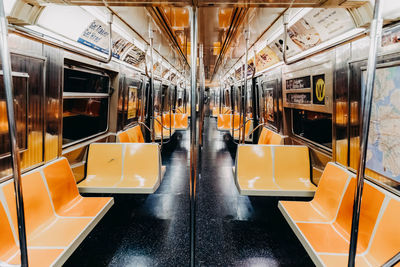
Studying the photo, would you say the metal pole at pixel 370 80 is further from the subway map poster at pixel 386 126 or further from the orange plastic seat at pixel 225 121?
the orange plastic seat at pixel 225 121

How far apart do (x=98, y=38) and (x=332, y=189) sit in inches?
132

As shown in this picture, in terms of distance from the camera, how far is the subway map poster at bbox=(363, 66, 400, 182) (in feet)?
5.45

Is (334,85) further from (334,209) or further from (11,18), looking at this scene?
(11,18)

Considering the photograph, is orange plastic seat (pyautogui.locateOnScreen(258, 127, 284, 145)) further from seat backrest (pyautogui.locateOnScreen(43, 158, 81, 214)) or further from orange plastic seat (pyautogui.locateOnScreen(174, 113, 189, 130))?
orange plastic seat (pyautogui.locateOnScreen(174, 113, 189, 130))

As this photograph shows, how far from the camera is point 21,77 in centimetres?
192

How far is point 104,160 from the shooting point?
9.98 ft

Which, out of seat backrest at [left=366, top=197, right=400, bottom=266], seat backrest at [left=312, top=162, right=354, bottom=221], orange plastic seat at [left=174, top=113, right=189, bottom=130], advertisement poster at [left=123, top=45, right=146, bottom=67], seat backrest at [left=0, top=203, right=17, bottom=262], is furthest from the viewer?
orange plastic seat at [left=174, top=113, right=189, bottom=130]

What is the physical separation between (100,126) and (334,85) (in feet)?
11.3

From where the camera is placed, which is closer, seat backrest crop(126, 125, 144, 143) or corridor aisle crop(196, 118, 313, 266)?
corridor aisle crop(196, 118, 313, 266)

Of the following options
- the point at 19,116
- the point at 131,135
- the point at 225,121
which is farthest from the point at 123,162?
the point at 225,121

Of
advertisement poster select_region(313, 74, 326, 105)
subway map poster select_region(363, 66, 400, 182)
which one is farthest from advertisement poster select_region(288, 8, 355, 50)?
subway map poster select_region(363, 66, 400, 182)

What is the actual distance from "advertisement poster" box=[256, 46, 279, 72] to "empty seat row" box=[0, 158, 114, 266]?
3.78 metres

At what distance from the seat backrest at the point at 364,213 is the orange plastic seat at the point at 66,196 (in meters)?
2.18

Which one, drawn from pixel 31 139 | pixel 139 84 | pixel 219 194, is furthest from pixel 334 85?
pixel 139 84
